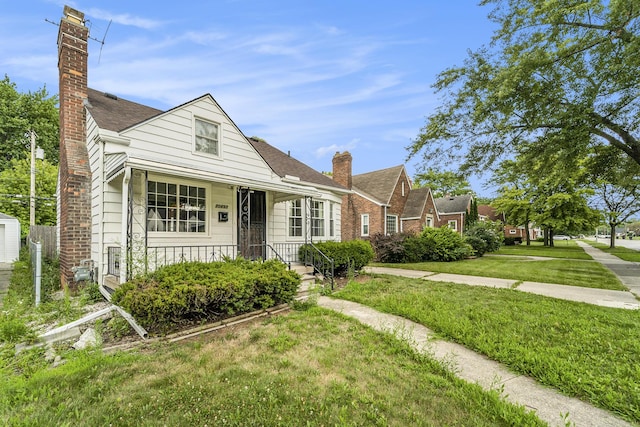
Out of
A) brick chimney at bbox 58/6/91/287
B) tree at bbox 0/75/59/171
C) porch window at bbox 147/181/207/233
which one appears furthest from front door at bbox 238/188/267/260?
tree at bbox 0/75/59/171

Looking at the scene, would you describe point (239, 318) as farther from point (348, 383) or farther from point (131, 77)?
point (131, 77)

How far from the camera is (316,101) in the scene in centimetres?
1291

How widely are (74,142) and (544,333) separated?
36.1ft

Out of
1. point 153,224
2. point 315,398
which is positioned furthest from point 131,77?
point 315,398

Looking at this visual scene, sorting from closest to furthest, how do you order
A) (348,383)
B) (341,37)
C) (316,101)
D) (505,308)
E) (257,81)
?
(348,383) → (505,308) → (341,37) → (257,81) → (316,101)

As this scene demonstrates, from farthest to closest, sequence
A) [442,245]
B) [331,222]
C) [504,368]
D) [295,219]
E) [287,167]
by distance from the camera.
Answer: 1. [442,245]
2. [331,222]
3. [287,167]
4. [295,219]
5. [504,368]

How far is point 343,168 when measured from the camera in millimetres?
16078

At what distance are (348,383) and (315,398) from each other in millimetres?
435

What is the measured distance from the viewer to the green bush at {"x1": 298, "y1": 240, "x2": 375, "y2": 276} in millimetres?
9297

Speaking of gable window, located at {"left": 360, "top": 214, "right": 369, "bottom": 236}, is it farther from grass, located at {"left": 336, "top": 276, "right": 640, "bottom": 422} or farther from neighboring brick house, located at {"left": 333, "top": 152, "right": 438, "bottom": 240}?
grass, located at {"left": 336, "top": 276, "right": 640, "bottom": 422}

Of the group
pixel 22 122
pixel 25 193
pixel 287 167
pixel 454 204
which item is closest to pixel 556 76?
pixel 287 167

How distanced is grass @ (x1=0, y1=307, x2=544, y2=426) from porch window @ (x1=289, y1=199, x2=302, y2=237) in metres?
6.74

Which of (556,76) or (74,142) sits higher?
(556,76)

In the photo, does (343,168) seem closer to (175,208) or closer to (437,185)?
(175,208)
